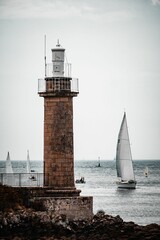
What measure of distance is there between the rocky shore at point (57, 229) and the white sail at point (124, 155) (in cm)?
3850

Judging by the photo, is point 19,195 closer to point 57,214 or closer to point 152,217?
point 57,214

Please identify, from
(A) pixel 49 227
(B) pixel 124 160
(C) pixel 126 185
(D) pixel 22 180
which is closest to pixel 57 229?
(A) pixel 49 227

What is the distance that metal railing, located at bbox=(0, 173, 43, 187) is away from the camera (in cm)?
3459

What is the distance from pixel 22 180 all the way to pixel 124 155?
38.8m

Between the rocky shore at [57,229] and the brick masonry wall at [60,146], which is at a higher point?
the brick masonry wall at [60,146]

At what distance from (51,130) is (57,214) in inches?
133

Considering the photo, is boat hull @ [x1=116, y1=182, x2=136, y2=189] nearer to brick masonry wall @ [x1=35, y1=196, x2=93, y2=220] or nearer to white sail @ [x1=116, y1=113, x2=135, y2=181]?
white sail @ [x1=116, y1=113, x2=135, y2=181]

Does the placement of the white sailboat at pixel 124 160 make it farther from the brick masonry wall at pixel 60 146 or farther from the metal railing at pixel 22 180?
the brick masonry wall at pixel 60 146

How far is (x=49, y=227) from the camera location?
31.2 m

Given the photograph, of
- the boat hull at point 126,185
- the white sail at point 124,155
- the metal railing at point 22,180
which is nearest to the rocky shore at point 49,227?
the metal railing at point 22,180

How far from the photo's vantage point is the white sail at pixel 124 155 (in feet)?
233

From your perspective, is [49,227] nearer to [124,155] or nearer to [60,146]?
[60,146]

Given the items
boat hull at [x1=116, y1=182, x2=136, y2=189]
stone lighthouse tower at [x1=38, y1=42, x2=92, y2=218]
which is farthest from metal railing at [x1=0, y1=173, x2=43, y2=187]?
boat hull at [x1=116, y1=182, x2=136, y2=189]

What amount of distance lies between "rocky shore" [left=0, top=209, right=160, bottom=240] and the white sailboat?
38575mm
